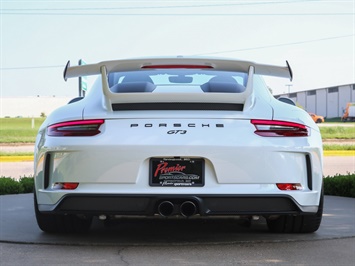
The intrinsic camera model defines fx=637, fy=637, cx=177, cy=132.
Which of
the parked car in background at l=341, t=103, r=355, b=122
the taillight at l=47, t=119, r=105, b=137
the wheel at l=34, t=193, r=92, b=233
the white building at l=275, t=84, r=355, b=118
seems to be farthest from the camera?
the white building at l=275, t=84, r=355, b=118

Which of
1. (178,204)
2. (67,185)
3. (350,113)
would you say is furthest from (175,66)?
(350,113)

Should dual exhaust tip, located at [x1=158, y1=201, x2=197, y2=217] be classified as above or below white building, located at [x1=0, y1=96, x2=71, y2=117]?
above

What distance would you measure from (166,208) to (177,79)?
140cm

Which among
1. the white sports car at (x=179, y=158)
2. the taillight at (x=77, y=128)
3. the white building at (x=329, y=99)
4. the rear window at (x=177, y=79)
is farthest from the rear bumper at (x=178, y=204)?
the white building at (x=329, y=99)

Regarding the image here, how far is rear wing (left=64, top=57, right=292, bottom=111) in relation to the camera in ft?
15.6

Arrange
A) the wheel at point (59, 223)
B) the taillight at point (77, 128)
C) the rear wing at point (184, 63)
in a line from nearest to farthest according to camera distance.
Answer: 1. the taillight at point (77, 128)
2. the rear wing at point (184, 63)
3. the wheel at point (59, 223)

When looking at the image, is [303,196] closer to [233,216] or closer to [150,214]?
[233,216]

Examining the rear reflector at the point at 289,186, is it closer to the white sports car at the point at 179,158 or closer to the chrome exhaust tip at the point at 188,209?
the white sports car at the point at 179,158

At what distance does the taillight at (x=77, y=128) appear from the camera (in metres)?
4.73

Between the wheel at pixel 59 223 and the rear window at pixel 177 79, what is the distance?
1185 millimetres

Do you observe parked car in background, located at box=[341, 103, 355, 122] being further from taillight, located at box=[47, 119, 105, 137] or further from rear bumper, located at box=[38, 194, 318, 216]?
taillight, located at box=[47, 119, 105, 137]

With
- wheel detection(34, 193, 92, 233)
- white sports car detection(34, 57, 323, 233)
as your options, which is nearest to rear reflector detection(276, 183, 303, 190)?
white sports car detection(34, 57, 323, 233)

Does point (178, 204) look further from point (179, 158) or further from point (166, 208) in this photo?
point (179, 158)

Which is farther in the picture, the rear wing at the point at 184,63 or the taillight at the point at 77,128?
the rear wing at the point at 184,63
